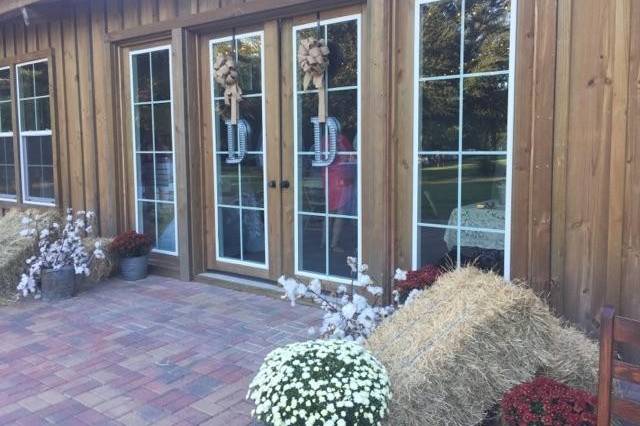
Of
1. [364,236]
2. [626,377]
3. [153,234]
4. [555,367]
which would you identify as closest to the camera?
[626,377]

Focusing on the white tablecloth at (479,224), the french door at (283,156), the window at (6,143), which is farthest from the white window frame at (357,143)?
the window at (6,143)

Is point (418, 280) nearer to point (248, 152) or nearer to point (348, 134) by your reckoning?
point (348, 134)

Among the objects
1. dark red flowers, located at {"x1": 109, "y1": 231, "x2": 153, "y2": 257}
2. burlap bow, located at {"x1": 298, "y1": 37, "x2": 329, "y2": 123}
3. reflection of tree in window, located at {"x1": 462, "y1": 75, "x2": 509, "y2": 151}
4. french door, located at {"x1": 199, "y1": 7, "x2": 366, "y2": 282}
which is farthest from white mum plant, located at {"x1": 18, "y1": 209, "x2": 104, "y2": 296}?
reflection of tree in window, located at {"x1": 462, "y1": 75, "x2": 509, "y2": 151}

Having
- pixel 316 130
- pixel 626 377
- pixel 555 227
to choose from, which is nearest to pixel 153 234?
pixel 316 130

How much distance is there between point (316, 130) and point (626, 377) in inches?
122

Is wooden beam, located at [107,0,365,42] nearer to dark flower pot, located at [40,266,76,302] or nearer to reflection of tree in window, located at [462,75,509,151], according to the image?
reflection of tree in window, located at [462,75,509,151]

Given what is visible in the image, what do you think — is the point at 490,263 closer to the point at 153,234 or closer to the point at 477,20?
the point at 477,20

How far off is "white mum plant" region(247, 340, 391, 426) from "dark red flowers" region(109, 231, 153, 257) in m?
3.32

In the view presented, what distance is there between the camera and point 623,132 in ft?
9.42

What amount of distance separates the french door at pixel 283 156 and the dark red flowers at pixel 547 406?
6.83ft

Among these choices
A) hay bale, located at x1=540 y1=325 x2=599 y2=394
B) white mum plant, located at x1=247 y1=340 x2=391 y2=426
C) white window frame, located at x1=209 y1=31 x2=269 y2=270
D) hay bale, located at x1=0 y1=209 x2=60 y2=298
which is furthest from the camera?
hay bale, located at x1=0 y1=209 x2=60 y2=298

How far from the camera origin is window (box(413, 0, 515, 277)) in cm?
333

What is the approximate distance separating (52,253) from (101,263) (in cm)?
46

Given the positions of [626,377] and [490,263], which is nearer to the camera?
[626,377]
